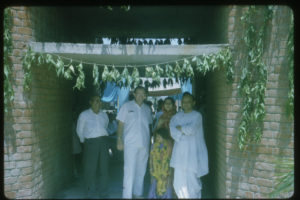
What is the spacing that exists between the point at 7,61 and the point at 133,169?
7.91 ft

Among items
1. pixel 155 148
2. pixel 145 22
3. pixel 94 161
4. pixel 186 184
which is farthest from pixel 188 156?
pixel 145 22

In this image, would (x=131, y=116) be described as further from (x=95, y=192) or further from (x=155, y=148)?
(x=95, y=192)

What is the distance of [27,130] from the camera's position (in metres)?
3.60

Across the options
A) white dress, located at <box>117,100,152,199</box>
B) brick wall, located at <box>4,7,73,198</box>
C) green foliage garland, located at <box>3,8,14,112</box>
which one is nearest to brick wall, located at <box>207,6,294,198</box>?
white dress, located at <box>117,100,152,199</box>

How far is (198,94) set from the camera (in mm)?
6668

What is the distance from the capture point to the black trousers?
4.34 metres

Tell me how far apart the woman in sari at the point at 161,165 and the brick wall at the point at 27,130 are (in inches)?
67.9

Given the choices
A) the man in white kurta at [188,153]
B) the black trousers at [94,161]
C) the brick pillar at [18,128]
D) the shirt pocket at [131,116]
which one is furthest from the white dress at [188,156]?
the brick pillar at [18,128]

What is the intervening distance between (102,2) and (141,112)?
5.84 feet

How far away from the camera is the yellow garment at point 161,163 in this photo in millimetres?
4094

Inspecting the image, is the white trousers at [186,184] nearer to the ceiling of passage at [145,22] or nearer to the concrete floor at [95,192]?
the concrete floor at [95,192]

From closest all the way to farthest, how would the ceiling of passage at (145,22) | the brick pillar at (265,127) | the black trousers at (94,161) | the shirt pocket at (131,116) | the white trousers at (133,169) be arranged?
the brick pillar at (265,127), the white trousers at (133,169), the shirt pocket at (131,116), the black trousers at (94,161), the ceiling of passage at (145,22)

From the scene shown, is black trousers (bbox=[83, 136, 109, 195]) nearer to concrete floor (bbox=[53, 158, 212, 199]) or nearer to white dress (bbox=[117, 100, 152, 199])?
concrete floor (bbox=[53, 158, 212, 199])

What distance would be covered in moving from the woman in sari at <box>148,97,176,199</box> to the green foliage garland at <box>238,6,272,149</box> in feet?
3.89
